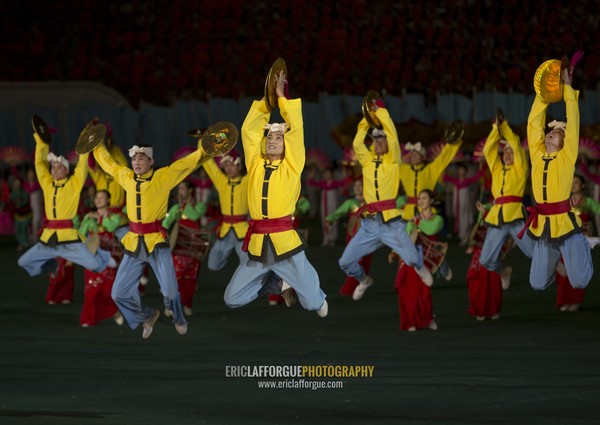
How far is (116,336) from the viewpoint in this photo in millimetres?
9617

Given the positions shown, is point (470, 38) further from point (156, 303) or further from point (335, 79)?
point (156, 303)

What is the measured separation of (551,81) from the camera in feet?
29.7

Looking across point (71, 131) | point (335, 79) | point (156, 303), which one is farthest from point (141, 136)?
point (156, 303)

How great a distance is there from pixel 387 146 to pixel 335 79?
1584 centimetres

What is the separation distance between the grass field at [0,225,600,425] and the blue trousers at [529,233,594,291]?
1.45ft

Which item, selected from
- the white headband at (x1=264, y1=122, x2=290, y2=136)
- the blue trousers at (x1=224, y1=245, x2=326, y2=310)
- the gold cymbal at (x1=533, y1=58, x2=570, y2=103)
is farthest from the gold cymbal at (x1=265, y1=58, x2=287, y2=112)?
the gold cymbal at (x1=533, y1=58, x2=570, y2=103)

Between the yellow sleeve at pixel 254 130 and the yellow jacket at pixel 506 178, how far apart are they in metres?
2.91

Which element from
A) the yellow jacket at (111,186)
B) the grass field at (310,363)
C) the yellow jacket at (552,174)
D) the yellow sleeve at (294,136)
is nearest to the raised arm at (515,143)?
the yellow jacket at (552,174)

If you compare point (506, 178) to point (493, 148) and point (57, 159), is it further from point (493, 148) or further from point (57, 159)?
point (57, 159)

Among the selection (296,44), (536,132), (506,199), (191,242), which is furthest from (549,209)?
(296,44)

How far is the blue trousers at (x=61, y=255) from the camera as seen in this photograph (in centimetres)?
1068

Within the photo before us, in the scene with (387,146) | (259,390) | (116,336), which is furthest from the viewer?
(387,146)

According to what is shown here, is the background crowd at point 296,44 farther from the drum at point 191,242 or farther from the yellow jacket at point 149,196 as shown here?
the yellow jacket at point 149,196

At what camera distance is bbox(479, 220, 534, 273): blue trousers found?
34.1 feet
